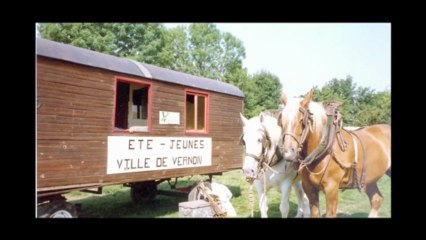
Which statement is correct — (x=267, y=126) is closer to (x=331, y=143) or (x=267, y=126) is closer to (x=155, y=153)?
(x=331, y=143)

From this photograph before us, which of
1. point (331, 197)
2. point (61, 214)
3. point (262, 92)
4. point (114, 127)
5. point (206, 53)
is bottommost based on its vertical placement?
point (61, 214)

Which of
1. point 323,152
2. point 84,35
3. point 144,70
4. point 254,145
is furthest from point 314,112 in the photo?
point 84,35

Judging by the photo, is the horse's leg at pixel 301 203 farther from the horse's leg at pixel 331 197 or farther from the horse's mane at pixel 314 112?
the horse's mane at pixel 314 112

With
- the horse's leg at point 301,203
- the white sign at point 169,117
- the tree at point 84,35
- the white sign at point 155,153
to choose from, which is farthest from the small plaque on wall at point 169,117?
the tree at point 84,35

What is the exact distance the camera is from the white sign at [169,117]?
5844 mm

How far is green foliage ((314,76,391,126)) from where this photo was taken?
16.2 feet

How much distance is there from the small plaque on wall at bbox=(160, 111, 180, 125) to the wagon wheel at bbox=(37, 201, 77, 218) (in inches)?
84.4

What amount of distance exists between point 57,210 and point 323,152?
3837 millimetres

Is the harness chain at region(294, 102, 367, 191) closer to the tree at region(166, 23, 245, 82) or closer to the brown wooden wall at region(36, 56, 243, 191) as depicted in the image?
the tree at region(166, 23, 245, 82)

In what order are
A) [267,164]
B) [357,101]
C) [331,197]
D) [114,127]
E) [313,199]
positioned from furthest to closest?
1. [114,127]
2. [357,101]
3. [267,164]
4. [313,199]
5. [331,197]

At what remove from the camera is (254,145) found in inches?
177

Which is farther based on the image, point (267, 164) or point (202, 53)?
point (202, 53)

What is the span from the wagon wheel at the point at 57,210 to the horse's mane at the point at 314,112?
333 centimetres
